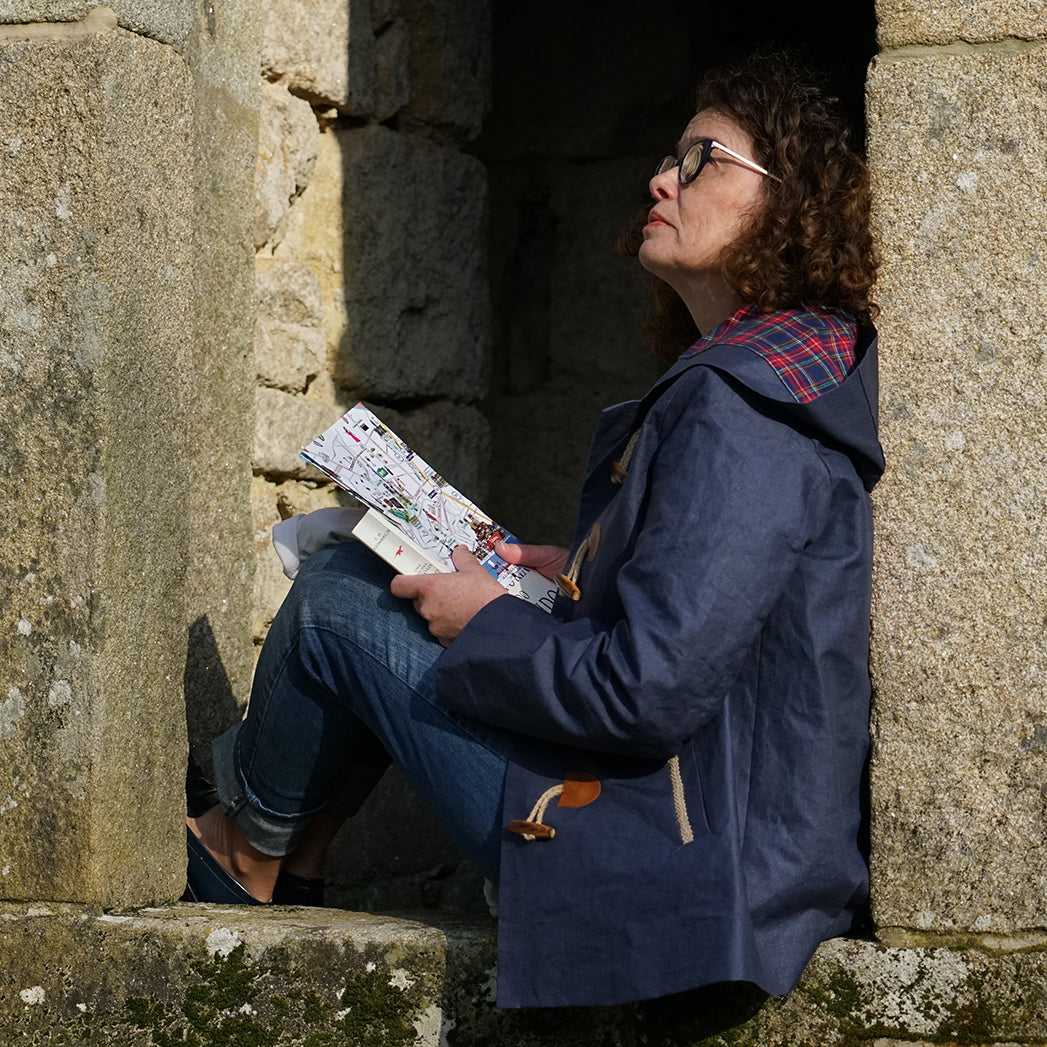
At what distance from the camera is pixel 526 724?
196 cm

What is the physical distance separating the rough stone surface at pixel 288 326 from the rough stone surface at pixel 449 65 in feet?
1.72

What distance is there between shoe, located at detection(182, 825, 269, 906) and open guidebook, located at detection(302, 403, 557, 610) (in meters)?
0.68

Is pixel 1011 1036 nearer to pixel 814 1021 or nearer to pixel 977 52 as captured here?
pixel 814 1021

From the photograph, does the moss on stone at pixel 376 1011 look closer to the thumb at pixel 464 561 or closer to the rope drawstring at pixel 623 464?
the thumb at pixel 464 561

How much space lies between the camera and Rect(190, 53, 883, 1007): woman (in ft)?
6.07

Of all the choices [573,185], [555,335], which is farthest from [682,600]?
[573,185]

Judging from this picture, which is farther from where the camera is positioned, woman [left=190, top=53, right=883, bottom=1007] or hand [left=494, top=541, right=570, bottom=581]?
hand [left=494, top=541, right=570, bottom=581]

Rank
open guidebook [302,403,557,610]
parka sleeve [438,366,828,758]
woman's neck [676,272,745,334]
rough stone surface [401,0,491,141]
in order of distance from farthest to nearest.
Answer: rough stone surface [401,0,491,141], woman's neck [676,272,745,334], open guidebook [302,403,557,610], parka sleeve [438,366,828,758]

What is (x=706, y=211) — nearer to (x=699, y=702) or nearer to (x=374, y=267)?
(x=699, y=702)

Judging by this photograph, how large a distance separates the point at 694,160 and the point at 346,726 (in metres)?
1.03

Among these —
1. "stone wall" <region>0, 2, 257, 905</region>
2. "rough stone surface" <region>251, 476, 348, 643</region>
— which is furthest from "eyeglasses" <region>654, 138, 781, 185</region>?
"rough stone surface" <region>251, 476, 348, 643</region>

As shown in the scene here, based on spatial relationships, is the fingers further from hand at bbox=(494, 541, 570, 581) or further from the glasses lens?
the glasses lens

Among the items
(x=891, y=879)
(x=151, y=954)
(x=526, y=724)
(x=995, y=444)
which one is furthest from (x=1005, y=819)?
(x=151, y=954)

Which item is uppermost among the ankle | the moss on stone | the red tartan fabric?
the red tartan fabric
